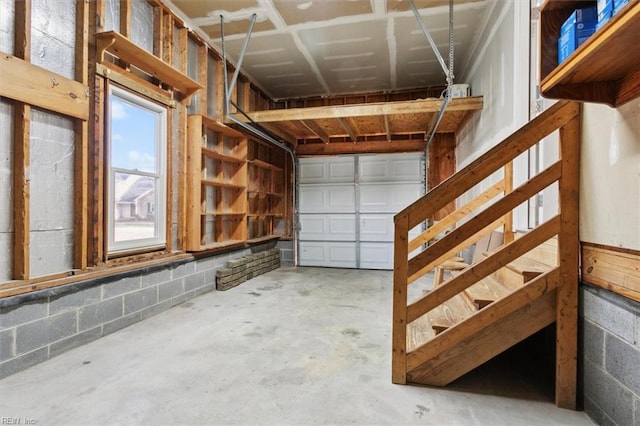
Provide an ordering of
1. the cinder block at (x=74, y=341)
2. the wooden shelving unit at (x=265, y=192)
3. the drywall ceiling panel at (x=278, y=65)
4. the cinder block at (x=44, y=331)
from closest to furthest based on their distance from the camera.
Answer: the cinder block at (x=44, y=331) → the cinder block at (x=74, y=341) → the drywall ceiling panel at (x=278, y=65) → the wooden shelving unit at (x=265, y=192)

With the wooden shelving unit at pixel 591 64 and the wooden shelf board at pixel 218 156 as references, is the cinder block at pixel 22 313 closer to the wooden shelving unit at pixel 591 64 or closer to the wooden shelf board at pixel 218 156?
the wooden shelf board at pixel 218 156

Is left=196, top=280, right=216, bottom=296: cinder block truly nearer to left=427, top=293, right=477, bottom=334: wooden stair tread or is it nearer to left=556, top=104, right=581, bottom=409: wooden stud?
left=427, top=293, right=477, bottom=334: wooden stair tread

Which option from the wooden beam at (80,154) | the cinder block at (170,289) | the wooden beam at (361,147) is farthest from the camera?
the wooden beam at (361,147)

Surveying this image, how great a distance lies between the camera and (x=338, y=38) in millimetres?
4320

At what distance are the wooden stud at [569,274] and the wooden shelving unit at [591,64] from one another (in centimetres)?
35

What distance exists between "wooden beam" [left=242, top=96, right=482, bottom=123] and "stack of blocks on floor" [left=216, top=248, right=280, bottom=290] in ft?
7.42

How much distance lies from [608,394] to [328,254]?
5263 mm

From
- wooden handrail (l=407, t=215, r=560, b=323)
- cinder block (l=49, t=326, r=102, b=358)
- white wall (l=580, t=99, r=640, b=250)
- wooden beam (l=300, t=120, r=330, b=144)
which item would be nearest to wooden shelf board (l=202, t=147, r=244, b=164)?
wooden beam (l=300, t=120, r=330, b=144)

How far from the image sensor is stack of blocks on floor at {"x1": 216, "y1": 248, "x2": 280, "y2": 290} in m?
4.53

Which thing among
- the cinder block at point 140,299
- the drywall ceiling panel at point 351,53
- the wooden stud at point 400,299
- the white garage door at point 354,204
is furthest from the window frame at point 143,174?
the white garage door at point 354,204

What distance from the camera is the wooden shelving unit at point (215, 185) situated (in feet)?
12.9

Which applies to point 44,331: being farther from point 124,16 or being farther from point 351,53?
point 351,53

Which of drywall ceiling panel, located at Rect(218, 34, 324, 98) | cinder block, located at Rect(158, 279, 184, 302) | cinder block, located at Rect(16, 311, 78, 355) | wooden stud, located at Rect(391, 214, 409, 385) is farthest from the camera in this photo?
drywall ceiling panel, located at Rect(218, 34, 324, 98)

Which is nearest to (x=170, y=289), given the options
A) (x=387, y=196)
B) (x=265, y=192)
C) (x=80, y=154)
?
(x=80, y=154)
